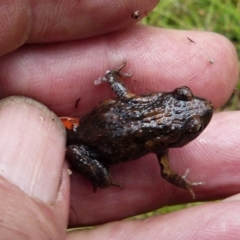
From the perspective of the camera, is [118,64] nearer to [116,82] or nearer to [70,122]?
[116,82]

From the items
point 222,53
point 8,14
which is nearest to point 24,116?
point 8,14

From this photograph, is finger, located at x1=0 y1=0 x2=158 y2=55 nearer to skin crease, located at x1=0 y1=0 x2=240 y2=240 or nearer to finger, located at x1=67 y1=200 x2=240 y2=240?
skin crease, located at x1=0 y1=0 x2=240 y2=240

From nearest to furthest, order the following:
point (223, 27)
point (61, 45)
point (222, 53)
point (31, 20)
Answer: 1. point (31, 20)
2. point (61, 45)
3. point (222, 53)
4. point (223, 27)

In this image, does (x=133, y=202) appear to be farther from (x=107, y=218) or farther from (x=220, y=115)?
(x=220, y=115)

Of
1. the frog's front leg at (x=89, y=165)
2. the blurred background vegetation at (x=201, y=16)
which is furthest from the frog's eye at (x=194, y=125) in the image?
the blurred background vegetation at (x=201, y=16)

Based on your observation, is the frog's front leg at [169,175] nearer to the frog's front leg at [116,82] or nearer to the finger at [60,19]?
the frog's front leg at [116,82]

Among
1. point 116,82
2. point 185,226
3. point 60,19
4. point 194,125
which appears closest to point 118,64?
point 116,82
